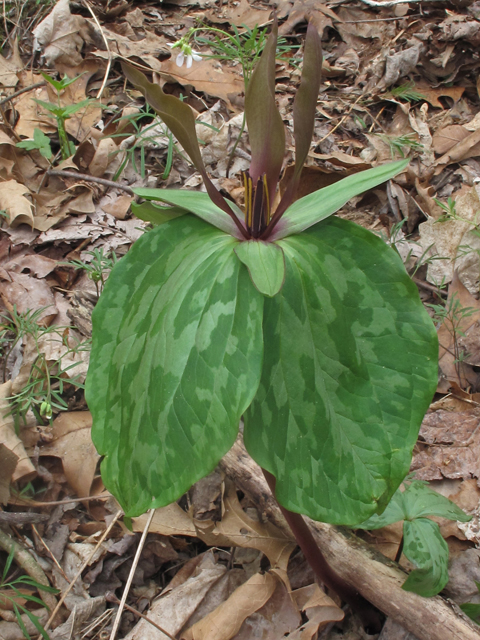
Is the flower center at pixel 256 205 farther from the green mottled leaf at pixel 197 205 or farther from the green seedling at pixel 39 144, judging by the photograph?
the green seedling at pixel 39 144

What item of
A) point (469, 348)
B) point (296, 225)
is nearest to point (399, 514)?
point (296, 225)

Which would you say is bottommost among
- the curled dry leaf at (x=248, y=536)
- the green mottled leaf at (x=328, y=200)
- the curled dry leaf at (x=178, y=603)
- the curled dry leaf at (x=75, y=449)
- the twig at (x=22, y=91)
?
the curled dry leaf at (x=178, y=603)

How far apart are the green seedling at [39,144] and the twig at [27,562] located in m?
1.69

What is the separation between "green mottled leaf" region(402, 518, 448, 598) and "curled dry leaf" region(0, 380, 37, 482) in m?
1.14

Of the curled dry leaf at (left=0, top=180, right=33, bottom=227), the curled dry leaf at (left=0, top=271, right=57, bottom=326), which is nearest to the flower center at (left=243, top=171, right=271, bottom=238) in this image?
the curled dry leaf at (left=0, top=271, right=57, bottom=326)

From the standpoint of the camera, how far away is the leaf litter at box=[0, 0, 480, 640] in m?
1.48

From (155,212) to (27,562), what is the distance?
1.11m

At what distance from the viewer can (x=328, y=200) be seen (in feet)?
3.08

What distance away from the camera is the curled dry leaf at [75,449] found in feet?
5.50

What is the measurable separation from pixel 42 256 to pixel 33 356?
20.9 inches

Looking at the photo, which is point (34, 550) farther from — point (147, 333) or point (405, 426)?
point (405, 426)

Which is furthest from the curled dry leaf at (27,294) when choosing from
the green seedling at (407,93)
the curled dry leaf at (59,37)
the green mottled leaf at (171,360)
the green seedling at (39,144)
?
the green seedling at (407,93)

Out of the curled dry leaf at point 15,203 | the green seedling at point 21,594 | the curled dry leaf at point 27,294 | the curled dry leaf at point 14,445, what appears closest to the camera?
the green seedling at point 21,594

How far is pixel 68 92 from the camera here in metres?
2.84
